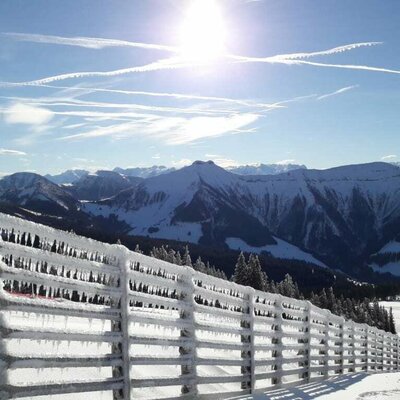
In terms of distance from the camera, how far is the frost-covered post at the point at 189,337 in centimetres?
730

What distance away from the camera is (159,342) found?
6.76 metres

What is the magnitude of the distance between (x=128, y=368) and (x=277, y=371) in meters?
5.07

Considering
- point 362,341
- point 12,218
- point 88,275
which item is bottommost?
point 362,341

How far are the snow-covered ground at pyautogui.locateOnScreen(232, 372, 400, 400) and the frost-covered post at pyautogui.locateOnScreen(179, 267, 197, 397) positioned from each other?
1439 mm

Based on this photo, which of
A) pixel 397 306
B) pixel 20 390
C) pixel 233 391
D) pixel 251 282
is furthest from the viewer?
pixel 397 306

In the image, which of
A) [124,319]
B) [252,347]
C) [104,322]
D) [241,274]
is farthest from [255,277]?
[124,319]

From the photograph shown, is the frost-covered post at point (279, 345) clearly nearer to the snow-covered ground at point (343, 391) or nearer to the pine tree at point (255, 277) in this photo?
the snow-covered ground at point (343, 391)

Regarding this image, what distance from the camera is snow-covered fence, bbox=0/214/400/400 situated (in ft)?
16.3

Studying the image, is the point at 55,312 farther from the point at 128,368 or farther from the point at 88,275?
the point at 128,368

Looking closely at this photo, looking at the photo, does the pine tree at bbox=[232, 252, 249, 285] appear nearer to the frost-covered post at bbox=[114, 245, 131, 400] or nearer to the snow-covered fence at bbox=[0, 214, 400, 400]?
the snow-covered fence at bbox=[0, 214, 400, 400]

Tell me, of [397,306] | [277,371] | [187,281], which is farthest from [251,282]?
[397,306]

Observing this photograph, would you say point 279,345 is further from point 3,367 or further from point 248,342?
point 3,367

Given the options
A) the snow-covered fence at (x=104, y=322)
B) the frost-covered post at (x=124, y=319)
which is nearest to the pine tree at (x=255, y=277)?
the snow-covered fence at (x=104, y=322)

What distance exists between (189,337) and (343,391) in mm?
5445
